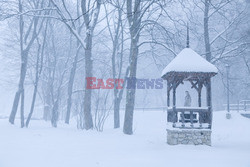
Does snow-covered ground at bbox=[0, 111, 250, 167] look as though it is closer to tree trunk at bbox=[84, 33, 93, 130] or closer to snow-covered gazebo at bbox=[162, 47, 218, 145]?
snow-covered gazebo at bbox=[162, 47, 218, 145]

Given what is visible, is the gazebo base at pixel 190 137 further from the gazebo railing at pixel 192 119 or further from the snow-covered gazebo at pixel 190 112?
the gazebo railing at pixel 192 119

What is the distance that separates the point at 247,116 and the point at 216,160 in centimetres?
1655

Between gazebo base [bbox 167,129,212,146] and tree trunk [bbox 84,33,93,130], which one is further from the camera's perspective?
tree trunk [bbox 84,33,93,130]

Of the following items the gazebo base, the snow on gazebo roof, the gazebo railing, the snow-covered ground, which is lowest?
the snow-covered ground

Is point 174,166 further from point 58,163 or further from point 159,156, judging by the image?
point 58,163

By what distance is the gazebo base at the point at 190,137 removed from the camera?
34.8 ft

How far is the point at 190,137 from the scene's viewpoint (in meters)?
10.6

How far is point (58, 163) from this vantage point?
22.8 ft

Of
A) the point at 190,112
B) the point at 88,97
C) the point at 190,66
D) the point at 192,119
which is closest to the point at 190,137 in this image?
the point at 192,119

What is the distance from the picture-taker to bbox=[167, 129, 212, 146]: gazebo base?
10.6 m

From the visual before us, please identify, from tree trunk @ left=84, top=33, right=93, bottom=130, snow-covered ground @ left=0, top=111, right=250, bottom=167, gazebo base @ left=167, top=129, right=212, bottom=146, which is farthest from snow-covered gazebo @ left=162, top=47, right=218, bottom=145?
tree trunk @ left=84, top=33, right=93, bottom=130

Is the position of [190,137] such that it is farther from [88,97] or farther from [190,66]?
[88,97]

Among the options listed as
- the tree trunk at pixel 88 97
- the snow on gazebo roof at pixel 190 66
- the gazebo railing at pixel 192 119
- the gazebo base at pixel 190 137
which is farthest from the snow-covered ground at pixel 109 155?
the snow on gazebo roof at pixel 190 66

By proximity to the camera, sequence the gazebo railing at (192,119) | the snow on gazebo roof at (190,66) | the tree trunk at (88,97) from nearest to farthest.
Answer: the snow on gazebo roof at (190,66) < the gazebo railing at (192,119) < the tree trunk at (88,97)
